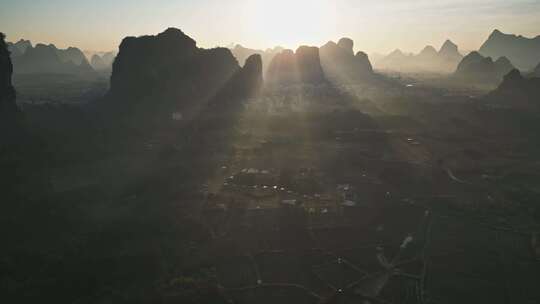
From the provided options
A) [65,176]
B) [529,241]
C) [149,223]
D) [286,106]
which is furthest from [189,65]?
[529,241]

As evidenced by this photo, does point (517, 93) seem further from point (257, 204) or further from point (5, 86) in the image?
point (5, 86)

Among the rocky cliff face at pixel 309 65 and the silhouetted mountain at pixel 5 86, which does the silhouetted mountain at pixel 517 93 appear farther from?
the silhouetted mountain at pixel 5 86

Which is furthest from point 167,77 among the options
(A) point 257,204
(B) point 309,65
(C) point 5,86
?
(B) point 309,65

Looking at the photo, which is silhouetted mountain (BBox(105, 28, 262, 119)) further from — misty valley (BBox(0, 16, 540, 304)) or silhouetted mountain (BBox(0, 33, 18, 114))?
silhouetted mountain (BBox(0, 33, 18, 114))

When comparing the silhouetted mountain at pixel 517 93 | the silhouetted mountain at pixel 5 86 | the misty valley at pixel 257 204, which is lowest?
the misty valley at pixel 257 204

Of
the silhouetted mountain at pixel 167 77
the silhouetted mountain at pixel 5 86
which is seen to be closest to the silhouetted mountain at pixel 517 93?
the silhouetted mountain at pixel 167 77

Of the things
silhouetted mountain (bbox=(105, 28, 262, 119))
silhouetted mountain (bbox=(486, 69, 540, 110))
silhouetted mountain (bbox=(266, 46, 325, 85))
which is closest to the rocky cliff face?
silhouetted mountain (bbox=(266, 46, 325, 85))
